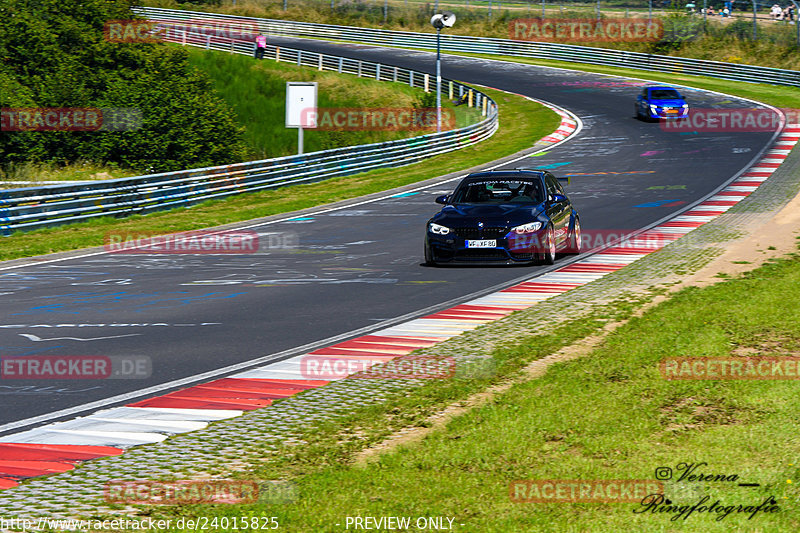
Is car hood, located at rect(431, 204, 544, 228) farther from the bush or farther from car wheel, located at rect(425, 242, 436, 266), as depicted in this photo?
the bush

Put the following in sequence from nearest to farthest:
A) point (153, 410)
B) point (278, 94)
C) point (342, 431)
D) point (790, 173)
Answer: point (342, 431), point (153, 410), point (790, 173), point (278, 94)

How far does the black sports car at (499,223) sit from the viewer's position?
51.9 feet

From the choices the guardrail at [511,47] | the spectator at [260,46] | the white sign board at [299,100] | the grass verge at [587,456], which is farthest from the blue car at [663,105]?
the grass verge at [587,456]

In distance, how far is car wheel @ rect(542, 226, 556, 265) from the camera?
52.7 feet

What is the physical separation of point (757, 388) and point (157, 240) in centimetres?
1549

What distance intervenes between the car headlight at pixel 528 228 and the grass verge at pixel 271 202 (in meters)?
9.45

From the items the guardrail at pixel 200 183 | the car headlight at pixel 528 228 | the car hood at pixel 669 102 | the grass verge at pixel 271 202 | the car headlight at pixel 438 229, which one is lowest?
the grass verge at pixel 271 202

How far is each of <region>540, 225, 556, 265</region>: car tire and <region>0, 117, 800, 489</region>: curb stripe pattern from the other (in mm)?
574

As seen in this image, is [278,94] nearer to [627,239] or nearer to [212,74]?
[212,74]

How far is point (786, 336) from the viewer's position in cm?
991

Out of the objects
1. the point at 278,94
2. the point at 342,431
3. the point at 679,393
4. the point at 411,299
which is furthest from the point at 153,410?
the point at 278,94

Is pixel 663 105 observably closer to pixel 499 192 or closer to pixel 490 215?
pixel 499 192

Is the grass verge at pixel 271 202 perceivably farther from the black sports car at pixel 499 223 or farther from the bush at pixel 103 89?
the bush at pixel 103 89

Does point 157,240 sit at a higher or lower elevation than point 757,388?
lower
